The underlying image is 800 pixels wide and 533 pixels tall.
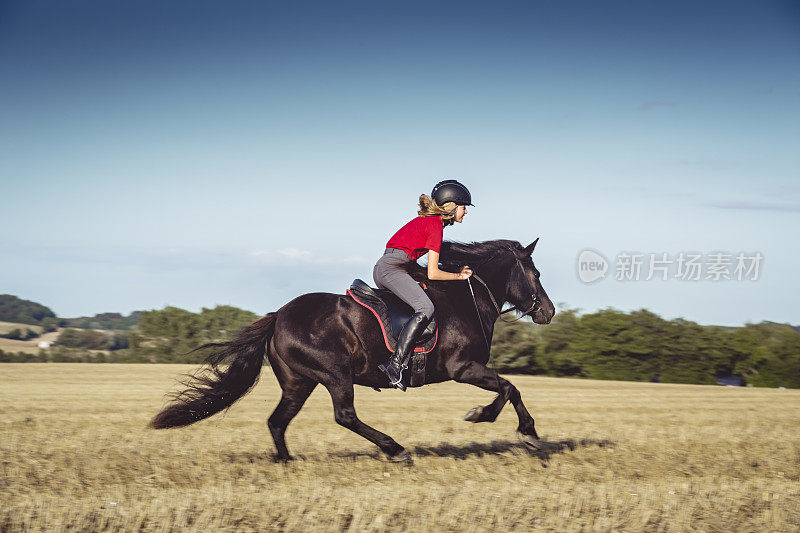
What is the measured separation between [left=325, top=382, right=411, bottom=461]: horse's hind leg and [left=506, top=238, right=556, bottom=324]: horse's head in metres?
2.22

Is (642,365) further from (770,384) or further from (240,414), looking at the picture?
(240,414)

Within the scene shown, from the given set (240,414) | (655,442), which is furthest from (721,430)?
(240,414)

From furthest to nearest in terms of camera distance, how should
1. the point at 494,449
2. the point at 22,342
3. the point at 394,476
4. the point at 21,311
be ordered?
the point at 21,311
the point at 22,342
the point at 494,449
the point at 394,476

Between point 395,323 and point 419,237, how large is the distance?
2.99 ft

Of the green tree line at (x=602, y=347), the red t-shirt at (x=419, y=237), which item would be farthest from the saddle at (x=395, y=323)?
the green tree line at (x=602, y=347)

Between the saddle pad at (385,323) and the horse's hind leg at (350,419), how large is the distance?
→ 1.90 feet

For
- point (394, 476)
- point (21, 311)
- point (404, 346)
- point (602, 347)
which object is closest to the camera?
point (394, 476)

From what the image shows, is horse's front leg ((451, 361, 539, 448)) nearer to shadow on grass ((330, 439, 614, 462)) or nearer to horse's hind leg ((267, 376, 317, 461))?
shadow on grass ((330, 439, 614, 462))

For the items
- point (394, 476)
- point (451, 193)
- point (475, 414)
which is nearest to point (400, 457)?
point (394, 476)

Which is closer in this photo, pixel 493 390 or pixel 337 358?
pixel 337 358

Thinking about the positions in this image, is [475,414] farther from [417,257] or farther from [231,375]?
[231,375]

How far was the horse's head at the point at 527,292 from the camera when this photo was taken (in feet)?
25.9

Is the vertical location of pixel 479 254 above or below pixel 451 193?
below

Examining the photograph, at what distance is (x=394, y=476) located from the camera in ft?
20.9
